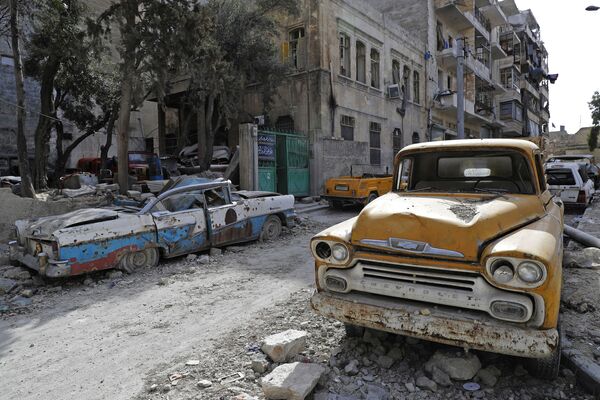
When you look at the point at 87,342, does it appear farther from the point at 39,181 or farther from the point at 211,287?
the point at 39,181

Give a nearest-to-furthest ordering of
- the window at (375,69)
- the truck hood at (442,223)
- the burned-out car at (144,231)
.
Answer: the truck hood at (442,223) < the burned-out car at (144,231) < the window at (375,69)

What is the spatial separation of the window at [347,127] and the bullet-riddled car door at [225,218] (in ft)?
38.2

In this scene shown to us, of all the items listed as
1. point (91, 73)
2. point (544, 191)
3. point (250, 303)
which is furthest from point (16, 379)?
point (91, 73)

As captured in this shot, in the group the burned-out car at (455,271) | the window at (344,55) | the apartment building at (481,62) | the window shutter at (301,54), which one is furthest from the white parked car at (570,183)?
the apartment building at (481,62)

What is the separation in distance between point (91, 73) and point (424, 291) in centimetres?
1732

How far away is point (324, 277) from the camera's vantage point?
3.30 meters

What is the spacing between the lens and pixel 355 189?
1288 cm

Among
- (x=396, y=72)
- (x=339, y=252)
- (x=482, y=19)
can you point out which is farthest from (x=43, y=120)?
(x=482, y=19)

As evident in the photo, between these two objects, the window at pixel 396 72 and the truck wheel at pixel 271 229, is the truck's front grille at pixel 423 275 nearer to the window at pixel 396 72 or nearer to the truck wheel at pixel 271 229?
the truck wheel at pixel 271 229

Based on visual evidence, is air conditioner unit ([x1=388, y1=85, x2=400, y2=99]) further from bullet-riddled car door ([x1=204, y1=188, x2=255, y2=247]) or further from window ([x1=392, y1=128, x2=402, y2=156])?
bullet-riddled car door ([x1=204, y1=188, x2=255, y2=247])

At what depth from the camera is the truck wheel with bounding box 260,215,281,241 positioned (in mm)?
8688

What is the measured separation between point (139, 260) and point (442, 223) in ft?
17.1

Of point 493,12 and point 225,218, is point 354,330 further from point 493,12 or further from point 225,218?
point 493,12

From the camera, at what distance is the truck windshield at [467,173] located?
3924 mm
